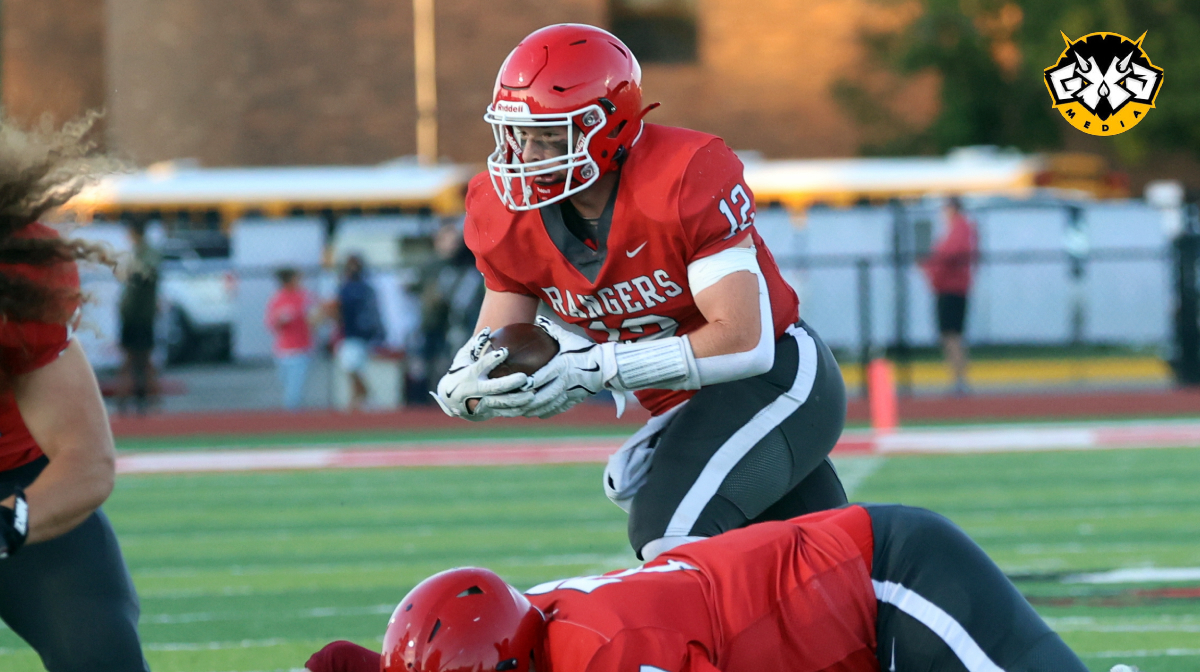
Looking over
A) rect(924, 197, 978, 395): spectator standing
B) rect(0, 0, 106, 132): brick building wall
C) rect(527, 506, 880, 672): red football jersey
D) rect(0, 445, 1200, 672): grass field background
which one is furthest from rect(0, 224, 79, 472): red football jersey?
rect(0, 0, 106, 132): brick building wall

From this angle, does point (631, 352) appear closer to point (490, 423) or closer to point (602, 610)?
point (602, 610)

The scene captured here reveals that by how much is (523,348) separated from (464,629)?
78 cm

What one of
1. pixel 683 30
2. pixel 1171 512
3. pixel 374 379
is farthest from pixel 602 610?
pixel 683 30

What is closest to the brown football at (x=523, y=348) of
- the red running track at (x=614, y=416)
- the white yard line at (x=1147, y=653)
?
the white yard line at (x=1147, y=653)

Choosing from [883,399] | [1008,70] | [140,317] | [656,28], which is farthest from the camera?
[656,28]

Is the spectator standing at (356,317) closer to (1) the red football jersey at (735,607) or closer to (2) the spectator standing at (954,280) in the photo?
(2) the spectator standing at (954,280)

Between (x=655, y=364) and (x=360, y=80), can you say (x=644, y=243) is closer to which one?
(x=655, y=364)

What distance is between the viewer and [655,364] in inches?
127

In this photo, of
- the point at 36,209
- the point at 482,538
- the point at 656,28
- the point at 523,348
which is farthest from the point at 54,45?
the point at 523,348

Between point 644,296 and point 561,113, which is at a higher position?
point 561,113

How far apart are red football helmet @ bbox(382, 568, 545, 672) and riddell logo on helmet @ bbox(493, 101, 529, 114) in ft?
3.79

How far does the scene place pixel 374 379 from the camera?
13391mm

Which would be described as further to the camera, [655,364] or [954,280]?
[954,280]

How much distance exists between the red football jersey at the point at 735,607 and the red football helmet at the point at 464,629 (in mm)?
67
